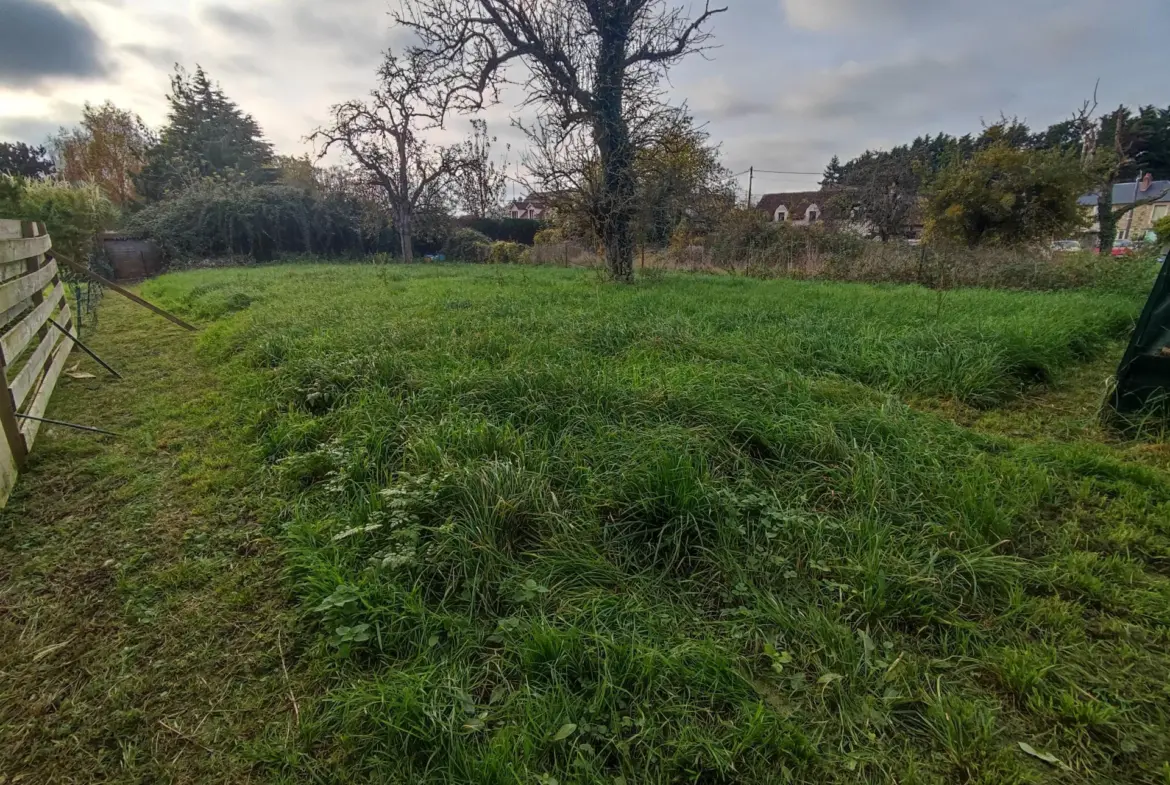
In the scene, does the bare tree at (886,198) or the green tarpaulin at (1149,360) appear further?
the bare tree at (886,198)

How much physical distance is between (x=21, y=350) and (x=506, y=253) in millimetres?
19555

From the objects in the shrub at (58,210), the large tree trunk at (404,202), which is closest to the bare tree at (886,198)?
the large tree trunk at (404,202)

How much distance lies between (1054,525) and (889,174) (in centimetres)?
2608

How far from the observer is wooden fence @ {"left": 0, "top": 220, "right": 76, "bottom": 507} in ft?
8.77

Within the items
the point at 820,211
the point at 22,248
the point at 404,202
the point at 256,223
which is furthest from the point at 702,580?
the point at 820,211

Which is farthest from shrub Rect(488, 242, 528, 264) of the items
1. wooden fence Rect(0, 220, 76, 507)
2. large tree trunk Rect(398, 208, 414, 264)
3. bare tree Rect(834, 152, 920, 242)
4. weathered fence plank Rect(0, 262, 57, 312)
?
weathered fence plank Rect(0, 262, 57, 312)

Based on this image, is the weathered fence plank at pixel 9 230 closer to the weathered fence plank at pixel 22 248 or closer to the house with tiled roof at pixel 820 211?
the weathered fence plank at pixel 22 248

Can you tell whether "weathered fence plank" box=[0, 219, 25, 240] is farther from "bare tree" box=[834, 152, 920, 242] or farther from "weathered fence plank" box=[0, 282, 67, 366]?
"bare tree" box=[834, 152, 920, 242]

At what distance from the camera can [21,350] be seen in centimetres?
322

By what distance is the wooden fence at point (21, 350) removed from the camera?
2.67m

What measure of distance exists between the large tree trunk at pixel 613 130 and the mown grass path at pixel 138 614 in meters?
9.64

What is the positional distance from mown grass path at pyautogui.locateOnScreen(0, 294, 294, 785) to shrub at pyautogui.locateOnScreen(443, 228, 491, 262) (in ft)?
70.8

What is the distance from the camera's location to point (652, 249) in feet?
55.5

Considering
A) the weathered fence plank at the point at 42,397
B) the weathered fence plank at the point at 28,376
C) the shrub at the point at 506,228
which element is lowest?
the weathered fence plank at the point at 42,397
